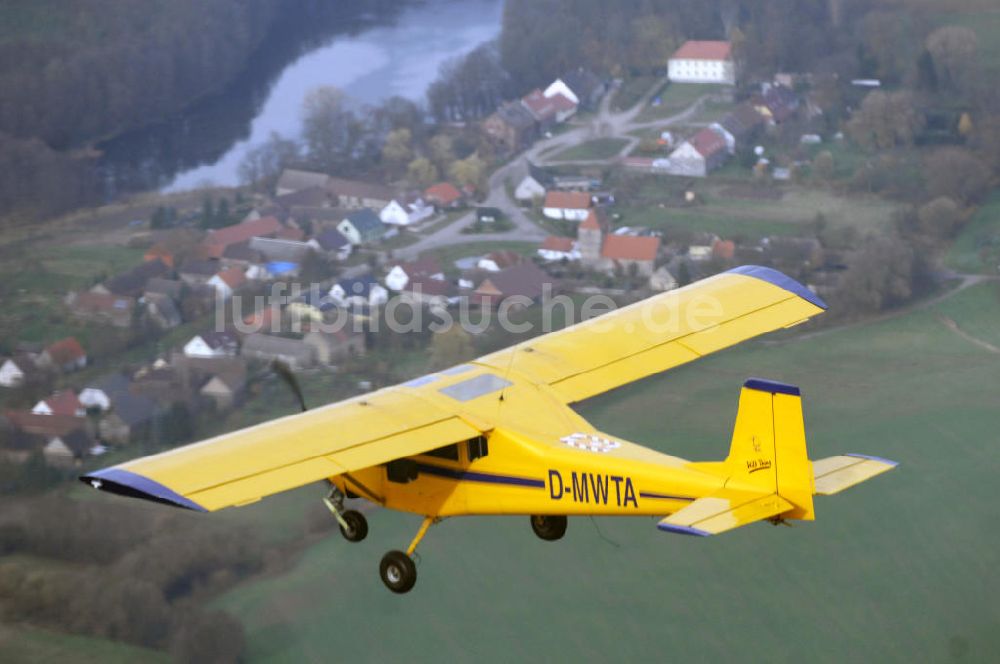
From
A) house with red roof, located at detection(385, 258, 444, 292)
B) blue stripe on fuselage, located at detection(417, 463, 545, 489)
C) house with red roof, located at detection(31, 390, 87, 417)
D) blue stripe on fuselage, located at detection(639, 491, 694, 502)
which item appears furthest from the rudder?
house with red roof, located at detection(385, 258, 444, 292)

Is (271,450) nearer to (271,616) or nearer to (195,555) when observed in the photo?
(271,616)

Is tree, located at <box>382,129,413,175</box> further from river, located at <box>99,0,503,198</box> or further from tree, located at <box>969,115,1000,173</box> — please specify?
tree, located at <box>969,115,1000,173</box>

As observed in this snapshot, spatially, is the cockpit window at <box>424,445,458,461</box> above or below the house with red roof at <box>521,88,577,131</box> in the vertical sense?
above

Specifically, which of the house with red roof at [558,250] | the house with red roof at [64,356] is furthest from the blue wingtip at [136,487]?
the house with red roof at [558,250]

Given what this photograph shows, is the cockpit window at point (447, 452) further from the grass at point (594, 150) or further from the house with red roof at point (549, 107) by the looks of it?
the house with red roof at point (549, 107)

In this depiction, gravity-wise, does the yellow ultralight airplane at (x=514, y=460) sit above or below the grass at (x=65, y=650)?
above

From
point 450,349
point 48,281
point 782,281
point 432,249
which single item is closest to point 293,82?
point 432,249
